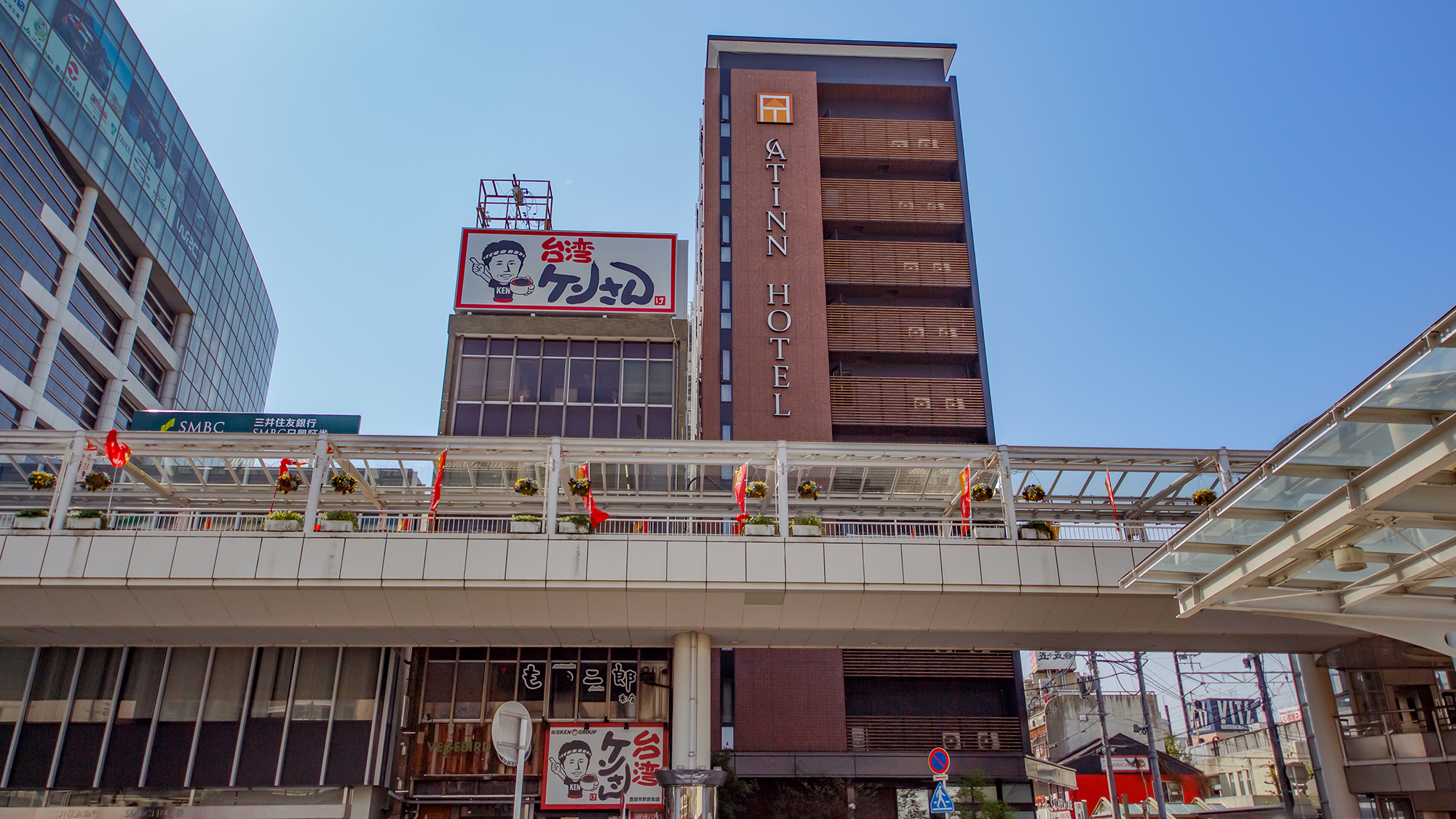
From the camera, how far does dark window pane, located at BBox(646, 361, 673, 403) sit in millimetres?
34125

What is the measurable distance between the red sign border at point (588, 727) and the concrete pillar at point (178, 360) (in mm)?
48853

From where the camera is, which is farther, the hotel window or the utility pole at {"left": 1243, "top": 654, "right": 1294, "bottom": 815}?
the hotel window

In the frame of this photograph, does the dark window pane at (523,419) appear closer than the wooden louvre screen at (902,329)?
Yes

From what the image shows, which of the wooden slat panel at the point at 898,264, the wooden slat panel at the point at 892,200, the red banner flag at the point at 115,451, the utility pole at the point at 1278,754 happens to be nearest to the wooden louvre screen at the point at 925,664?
the utility pole at the point at 1278,754

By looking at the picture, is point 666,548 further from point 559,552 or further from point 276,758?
point 276,758

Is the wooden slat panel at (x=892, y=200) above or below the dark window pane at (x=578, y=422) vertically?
above

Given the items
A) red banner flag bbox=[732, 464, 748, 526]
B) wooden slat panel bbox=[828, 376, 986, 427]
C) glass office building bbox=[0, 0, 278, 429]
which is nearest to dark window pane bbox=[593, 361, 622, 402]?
wooden slat panel bbox=[828, 376, 986, 427]

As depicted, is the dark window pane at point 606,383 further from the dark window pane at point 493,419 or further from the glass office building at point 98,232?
the glass office building at point 98,232

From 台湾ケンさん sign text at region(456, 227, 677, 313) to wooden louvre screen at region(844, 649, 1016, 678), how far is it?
15.6m

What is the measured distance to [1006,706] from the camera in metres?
38.1

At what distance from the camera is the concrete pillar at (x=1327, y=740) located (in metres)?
23.1

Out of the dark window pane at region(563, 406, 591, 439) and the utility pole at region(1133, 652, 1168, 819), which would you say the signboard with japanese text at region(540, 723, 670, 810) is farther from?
the utility pole at region(1133, 652, 1168, 819)

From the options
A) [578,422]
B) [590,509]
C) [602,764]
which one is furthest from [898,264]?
[590,509]

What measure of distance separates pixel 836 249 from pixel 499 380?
20.2m
